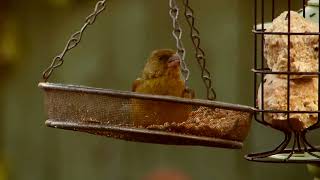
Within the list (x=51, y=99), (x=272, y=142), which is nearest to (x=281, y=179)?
(x=272, y=142)

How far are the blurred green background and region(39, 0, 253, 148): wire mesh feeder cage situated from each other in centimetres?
155

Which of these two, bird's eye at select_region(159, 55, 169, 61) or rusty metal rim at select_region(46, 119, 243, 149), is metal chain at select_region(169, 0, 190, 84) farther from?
rusty metal rim at select_region(46, 119, 243, 149)

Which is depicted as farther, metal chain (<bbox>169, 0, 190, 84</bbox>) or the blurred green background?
the blurred green background

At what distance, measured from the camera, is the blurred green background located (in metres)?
4.88

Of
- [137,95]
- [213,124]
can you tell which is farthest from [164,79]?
[137,95]

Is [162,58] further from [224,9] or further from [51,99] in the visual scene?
[224,9]

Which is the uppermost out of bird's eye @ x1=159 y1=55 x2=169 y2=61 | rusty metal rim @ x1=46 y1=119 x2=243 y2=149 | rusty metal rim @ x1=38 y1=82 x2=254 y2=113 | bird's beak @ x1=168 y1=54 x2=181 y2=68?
bird's eye @ x1=159 y1=55 x2=169 y2=61

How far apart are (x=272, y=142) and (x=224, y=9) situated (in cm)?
54

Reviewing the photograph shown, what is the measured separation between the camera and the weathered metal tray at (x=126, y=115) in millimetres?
3193

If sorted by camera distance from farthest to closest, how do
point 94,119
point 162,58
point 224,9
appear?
point 224,9, point 162,58, point 94,119

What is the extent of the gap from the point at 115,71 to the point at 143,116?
5.67ft

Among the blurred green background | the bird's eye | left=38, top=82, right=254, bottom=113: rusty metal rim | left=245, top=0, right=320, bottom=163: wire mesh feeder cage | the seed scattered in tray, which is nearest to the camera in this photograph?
left=38, top=82, right=254, bottom=113: rusty metal rim

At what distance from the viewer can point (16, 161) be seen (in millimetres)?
5066

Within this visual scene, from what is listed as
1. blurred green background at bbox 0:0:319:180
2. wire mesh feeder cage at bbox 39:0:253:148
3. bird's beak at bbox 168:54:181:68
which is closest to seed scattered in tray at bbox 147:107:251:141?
wire mesh feeder cage at bbox 39:0:253:148
